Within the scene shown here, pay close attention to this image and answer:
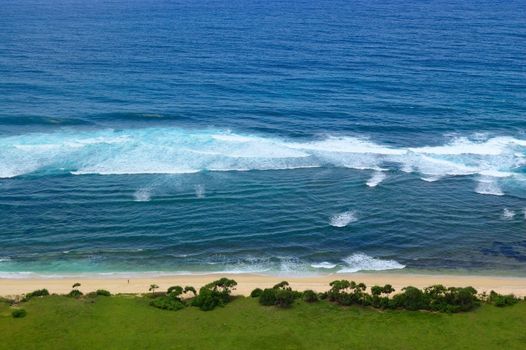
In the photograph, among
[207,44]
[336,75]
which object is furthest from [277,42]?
[336,75]

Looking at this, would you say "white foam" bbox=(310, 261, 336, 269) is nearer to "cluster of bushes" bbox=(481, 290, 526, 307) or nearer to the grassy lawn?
the grassy lawn

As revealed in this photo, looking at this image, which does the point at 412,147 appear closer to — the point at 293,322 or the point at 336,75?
the point at 336,75

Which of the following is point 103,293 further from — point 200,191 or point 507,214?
point 507,214

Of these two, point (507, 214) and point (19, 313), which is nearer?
point (19, 313)

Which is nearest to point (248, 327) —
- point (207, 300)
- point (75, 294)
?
point (207, 300)

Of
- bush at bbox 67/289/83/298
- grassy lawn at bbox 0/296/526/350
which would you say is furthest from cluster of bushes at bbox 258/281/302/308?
bush at bbox 67/289/83/298

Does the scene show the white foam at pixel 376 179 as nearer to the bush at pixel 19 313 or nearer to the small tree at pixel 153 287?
the small tree at pixel 153 287

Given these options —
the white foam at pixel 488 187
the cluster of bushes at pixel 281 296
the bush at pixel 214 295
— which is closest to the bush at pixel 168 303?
the bush at pixel 214 295
